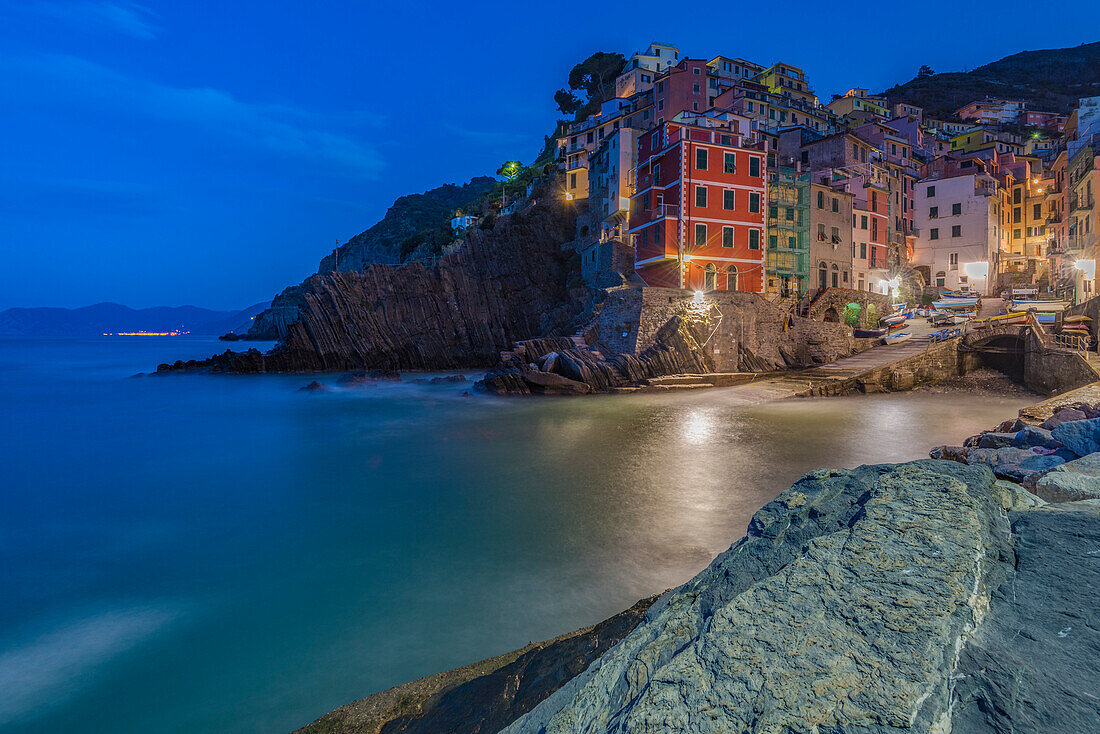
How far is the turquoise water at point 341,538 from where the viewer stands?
245 inches

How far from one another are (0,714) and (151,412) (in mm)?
27876

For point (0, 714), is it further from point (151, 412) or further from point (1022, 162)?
point (1022, 162)

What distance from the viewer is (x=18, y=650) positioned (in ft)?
22.8

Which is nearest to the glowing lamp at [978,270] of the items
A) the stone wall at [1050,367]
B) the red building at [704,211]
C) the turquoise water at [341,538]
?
the red building at [704,211]

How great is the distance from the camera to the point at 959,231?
4972 centimetres

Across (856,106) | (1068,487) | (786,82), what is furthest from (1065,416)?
(856,106)

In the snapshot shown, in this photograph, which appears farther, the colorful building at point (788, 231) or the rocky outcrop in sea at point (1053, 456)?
the colorful building at point (788, 231)

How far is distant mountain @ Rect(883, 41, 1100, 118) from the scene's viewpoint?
101181 millimetres

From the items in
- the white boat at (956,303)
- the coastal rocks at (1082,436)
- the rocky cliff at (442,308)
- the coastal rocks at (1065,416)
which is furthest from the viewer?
the rocky cliff at (442,308)

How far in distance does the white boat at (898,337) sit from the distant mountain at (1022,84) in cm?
8750

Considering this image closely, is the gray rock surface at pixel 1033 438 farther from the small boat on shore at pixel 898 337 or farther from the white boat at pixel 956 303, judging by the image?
the white boat at pixel 956 303

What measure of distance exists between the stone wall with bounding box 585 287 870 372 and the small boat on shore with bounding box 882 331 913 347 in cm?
226

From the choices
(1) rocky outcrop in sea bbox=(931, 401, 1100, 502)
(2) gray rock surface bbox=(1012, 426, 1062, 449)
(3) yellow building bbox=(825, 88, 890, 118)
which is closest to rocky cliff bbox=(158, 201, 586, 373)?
(1) rocky outcrop in sea bbox=(931, 401, 1100, 502)

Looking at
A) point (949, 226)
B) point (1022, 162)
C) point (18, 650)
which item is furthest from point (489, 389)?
point (1022, 162)
